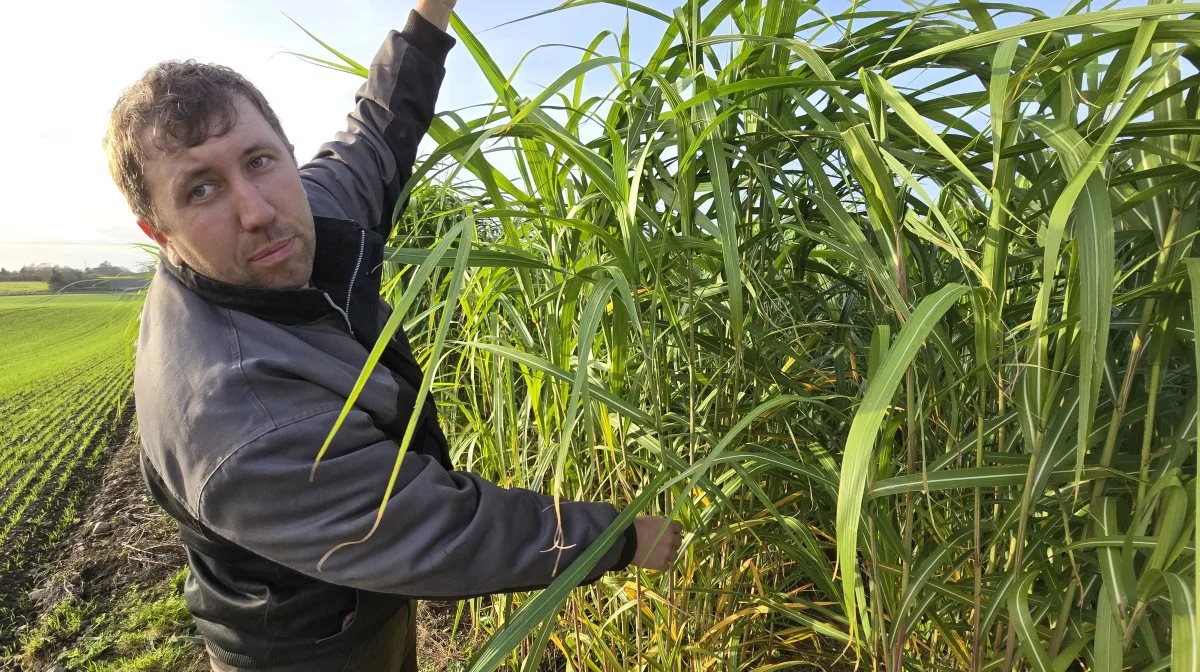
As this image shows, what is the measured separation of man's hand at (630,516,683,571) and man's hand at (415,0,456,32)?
3.20ft

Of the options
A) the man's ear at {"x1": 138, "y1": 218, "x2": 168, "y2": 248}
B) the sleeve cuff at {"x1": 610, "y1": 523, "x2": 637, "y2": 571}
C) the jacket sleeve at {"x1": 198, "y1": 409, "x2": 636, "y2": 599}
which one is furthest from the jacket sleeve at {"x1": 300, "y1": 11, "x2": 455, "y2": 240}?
the sleeve cuff at {"x1": 610, "y1": 523, "x2": 637, "y2": 571}

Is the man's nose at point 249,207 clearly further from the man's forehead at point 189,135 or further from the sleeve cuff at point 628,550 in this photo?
the sleeve cuff at point 628,550

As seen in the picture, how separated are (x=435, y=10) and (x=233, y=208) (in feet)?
2.01

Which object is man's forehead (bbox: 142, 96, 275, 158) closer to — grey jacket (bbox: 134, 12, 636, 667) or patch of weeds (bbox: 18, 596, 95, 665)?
grey jacket (bbox: 134, 12, 636, 667)

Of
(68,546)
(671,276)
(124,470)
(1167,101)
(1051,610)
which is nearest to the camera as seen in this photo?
(1167,101)

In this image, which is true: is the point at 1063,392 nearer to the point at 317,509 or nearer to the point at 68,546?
the point at 317,509

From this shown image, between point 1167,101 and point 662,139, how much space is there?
1.56ft

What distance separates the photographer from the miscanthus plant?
1.58 ft

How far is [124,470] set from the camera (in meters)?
3.48

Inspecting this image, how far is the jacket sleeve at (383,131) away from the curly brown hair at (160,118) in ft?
0.93

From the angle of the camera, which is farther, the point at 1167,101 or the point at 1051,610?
the point at 1051,610

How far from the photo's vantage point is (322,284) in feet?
3.14

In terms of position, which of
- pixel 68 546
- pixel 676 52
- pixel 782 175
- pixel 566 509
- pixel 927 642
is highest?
pixel 676 52

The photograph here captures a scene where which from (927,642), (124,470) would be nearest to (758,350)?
(927,642)
